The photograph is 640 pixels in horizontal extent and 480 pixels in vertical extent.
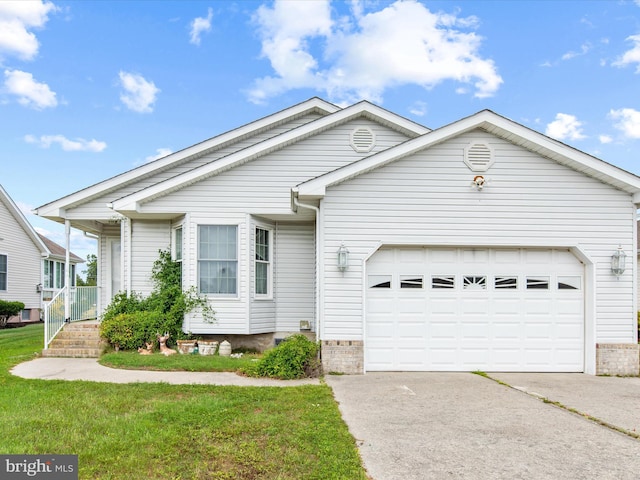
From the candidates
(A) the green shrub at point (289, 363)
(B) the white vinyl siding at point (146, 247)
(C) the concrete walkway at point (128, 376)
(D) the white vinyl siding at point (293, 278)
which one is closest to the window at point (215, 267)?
(D) the white vinyl siding at point (293, 278)

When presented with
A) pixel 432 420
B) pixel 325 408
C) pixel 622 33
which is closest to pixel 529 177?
pixel 432 420

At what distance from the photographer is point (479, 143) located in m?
8.55

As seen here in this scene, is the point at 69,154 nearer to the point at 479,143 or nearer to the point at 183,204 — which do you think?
the point at 183,204

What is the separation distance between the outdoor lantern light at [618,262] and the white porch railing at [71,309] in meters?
12.2

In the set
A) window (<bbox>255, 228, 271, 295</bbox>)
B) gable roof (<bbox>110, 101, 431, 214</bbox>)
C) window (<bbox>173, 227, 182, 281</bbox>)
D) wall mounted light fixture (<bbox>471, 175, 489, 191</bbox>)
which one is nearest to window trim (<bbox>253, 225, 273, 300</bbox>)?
window (<bbox>255, 228, 271, 295</bbox>)

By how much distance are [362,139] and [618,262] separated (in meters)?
6.22

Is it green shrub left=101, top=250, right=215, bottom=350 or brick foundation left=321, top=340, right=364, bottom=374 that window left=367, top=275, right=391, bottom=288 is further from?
green shrub left=101, top=250, right=215, bottom=350

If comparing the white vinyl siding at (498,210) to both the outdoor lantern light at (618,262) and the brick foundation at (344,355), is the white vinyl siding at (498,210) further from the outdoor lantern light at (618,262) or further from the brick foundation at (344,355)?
the brick foundation at (344,355)

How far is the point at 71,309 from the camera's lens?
1144 centimetres

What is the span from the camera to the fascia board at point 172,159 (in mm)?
11211

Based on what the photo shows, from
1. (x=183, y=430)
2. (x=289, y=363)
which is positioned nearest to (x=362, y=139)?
(x=289, y=363)

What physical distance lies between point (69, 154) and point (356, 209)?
1891 cm

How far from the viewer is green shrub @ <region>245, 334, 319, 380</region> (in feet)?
25.4

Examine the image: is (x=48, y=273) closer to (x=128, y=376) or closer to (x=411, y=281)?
(x=128, y=376)
